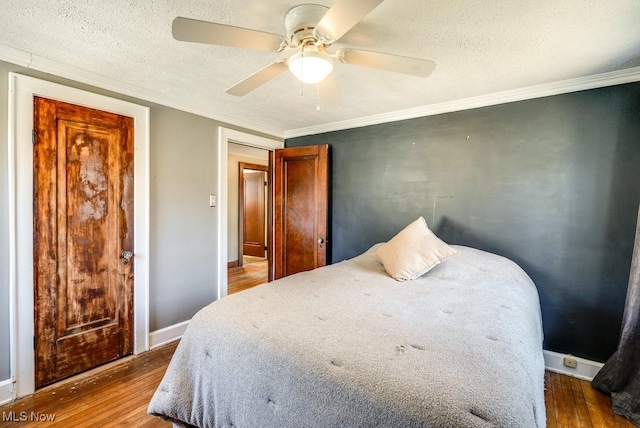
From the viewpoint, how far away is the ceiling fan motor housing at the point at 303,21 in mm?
1391

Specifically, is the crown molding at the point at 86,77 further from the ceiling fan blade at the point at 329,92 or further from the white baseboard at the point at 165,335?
the white baseboard at the point at 165,335

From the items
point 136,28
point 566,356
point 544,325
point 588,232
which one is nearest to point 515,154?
point 588,232

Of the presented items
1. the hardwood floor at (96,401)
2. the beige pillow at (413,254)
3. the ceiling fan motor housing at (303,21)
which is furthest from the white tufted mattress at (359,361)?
the ceiling fan motor housing at (303,21)

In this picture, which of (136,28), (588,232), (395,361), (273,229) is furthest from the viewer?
(273,229)

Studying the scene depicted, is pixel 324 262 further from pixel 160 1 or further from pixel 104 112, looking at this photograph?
pixel 160 1

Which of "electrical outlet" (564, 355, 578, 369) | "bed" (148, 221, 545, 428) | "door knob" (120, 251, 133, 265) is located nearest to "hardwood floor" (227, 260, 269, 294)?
"door knob" (120, 251, 133, 265)

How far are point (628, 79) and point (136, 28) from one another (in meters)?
3.31

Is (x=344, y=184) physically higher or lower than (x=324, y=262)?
higher

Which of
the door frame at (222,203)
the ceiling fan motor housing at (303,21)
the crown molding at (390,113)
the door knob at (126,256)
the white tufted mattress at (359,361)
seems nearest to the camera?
the white tufted mattress at (359,361)

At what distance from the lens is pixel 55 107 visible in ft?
6.86

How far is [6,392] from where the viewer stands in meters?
1.93
